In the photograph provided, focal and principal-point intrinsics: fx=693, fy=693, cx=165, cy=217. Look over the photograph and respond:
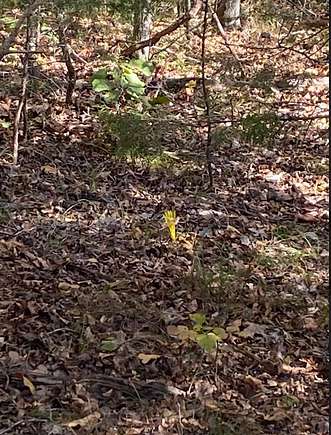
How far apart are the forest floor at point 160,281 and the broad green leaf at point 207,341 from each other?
0.14 feet

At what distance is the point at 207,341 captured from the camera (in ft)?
12.1

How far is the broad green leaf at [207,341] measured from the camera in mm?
3658

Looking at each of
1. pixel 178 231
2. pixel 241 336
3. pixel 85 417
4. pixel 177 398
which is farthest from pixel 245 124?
pixel 85 417

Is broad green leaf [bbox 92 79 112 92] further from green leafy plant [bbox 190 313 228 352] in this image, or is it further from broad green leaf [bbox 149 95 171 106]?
green leafy plant [bbox 190 313 228 352]

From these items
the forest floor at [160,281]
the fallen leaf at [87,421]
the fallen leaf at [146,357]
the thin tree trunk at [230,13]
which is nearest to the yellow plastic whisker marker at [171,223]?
the forest floor at [160,281]

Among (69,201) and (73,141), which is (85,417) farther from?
(73,141)

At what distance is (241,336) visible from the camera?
158 inches

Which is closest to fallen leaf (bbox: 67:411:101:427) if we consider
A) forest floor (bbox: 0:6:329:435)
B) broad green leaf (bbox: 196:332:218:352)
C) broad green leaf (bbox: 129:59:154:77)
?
forest floor (bbox: 0:6:329:435)

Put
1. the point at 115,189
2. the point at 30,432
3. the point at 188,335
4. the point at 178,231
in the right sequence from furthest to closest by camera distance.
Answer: the point at 115,189
the point at 178,231
the point at 188,335
the point at 30,432

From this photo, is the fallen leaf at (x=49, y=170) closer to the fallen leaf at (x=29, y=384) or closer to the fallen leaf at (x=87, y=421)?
the fallen leaf at (x=29, y=384)

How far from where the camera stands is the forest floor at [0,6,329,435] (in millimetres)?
3340

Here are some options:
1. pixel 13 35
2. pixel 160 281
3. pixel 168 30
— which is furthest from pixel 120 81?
pixel 160 281

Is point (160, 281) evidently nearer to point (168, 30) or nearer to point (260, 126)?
point (260, 126)

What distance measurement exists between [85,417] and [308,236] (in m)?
2.85
